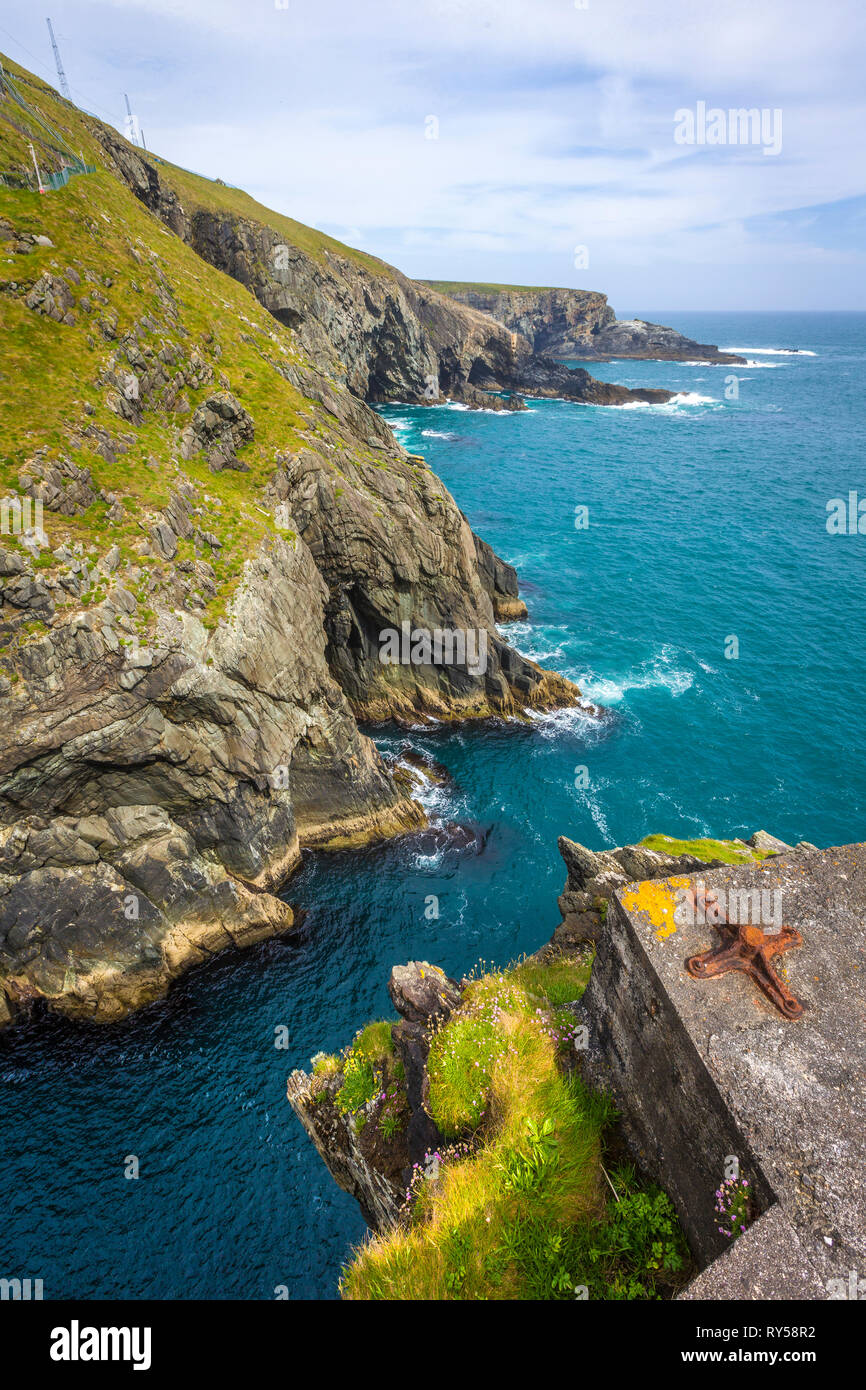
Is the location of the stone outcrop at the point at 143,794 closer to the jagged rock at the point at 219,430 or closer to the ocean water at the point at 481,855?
the ocean water at the point at 481,855

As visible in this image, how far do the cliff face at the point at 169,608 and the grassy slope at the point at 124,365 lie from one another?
146 millimetres

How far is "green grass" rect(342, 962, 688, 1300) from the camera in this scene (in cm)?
965

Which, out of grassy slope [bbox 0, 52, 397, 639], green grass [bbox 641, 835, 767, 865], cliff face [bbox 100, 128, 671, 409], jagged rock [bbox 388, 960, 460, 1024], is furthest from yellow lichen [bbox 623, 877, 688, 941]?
cliff face [bbox 100, 128, 671, 409]

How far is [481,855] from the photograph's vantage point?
3388 centimetres

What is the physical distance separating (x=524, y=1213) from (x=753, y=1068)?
4584 mm

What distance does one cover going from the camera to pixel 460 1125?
12625 mm

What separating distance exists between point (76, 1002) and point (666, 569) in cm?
6263

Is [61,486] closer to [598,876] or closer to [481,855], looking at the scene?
[481,855]

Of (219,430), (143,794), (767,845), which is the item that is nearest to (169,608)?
(143,794)

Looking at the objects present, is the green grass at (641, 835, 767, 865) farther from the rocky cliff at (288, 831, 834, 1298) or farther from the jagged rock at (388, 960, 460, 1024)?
the jagged rock at (388, 960, 460, 1024)

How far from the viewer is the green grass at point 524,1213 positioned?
9.65 meters

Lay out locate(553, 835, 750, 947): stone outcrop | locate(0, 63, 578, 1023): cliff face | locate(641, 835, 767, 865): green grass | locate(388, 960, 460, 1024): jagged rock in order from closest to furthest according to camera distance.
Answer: locate(388, 960, 460, 1024): jagged rock
locate(553, 835, 750, 947): stone outcrop
locate(641, 835, 767, 865): green grass
locate(0, 63, 578, 1023): cliff face

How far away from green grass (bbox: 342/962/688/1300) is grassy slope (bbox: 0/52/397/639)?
882 inches
